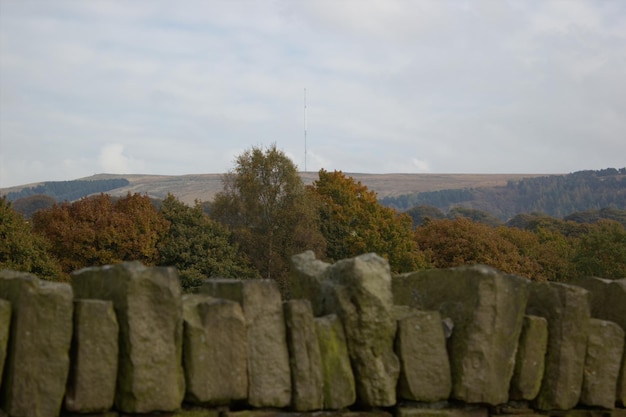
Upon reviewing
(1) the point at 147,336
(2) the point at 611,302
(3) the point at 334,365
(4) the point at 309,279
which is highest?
(4) the point at 309,279

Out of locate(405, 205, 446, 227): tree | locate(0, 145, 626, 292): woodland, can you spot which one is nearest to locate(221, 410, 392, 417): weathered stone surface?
locate(0, 145, 626, 292): woodland

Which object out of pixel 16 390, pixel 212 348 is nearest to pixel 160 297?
pixel 212 348

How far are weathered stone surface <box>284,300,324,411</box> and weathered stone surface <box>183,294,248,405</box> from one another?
448 millimetres

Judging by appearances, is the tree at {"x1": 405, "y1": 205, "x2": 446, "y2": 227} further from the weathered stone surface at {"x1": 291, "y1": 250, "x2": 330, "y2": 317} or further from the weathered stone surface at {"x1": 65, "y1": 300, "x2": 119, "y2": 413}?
the weathered stone surface at {"x1": 65, "y1": 300, "x2": 119, "y2": 413}

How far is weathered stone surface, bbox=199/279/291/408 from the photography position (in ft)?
23.6

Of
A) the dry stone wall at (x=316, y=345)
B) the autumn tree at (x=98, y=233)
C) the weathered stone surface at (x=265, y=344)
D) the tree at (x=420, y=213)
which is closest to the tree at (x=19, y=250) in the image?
the autumn tree at (x=98, y=233)

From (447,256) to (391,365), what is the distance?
4651 cm

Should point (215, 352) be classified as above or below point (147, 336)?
below

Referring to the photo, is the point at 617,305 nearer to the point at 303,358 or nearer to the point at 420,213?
the point at 303,358

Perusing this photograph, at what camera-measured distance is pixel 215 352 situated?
704 cm

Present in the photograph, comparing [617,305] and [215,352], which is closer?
[215,352]

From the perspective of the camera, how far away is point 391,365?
25.2ft

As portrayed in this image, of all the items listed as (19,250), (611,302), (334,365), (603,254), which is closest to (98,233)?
(19,250)

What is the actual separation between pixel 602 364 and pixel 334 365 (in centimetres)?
305
